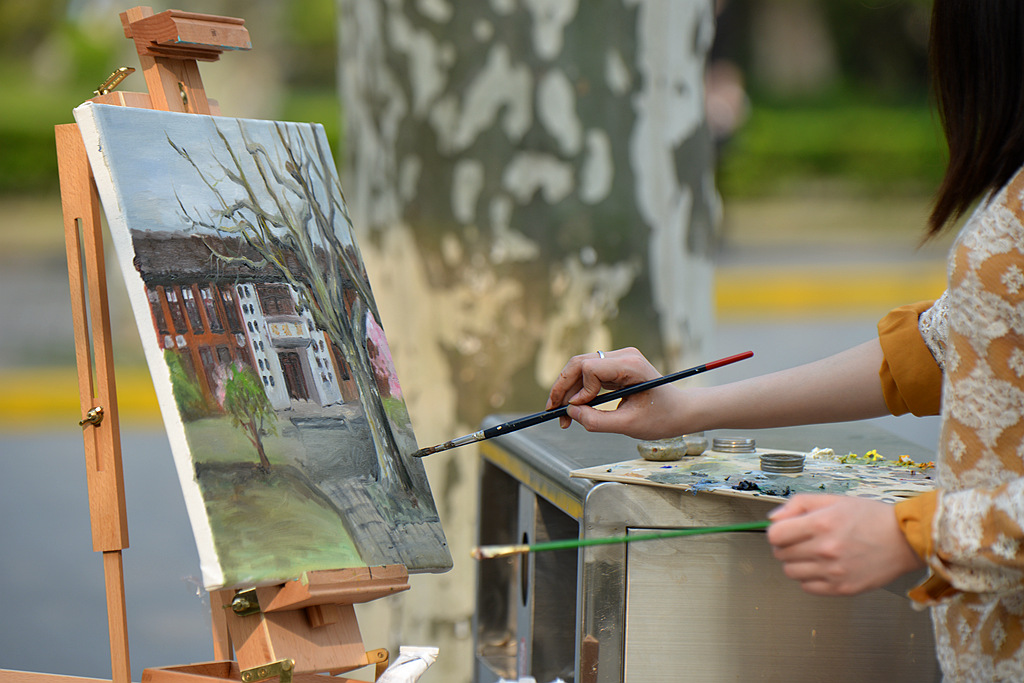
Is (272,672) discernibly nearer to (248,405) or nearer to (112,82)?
(248,405)

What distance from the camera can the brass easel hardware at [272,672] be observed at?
37.3 inches

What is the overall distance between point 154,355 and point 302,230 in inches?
10.6

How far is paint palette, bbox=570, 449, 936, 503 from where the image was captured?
104cm

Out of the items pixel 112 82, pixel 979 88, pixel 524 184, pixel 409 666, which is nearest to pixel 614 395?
pixel 409 666

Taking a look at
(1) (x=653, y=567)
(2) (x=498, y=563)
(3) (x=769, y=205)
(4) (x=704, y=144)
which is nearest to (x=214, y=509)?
(1) (x=653, y=567)

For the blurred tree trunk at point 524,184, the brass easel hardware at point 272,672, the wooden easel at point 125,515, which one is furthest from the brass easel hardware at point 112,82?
the blurred tree trunk at point 524,184

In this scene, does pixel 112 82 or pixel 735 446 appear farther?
pixel 735 446

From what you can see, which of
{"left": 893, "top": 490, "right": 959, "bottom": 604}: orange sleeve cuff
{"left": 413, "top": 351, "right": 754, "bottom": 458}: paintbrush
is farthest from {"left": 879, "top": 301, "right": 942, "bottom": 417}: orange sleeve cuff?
{"left": 893, "top": 490, "right": 959, "bottom": 604}: orange sleeve cuff

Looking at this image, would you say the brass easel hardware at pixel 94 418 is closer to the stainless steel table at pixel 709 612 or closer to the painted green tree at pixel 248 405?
the painted green tree at pixel 248 405

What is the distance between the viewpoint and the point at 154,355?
0.97m

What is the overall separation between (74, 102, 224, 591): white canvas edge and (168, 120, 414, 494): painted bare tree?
0.07 m

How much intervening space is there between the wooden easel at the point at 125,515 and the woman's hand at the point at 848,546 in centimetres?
41

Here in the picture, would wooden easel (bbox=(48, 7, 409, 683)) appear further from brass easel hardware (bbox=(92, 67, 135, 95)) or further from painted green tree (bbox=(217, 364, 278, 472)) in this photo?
painted green tree (bbox=(217, 364, 278, 472))

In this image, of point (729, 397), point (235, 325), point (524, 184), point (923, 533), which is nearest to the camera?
point (923, 533)
